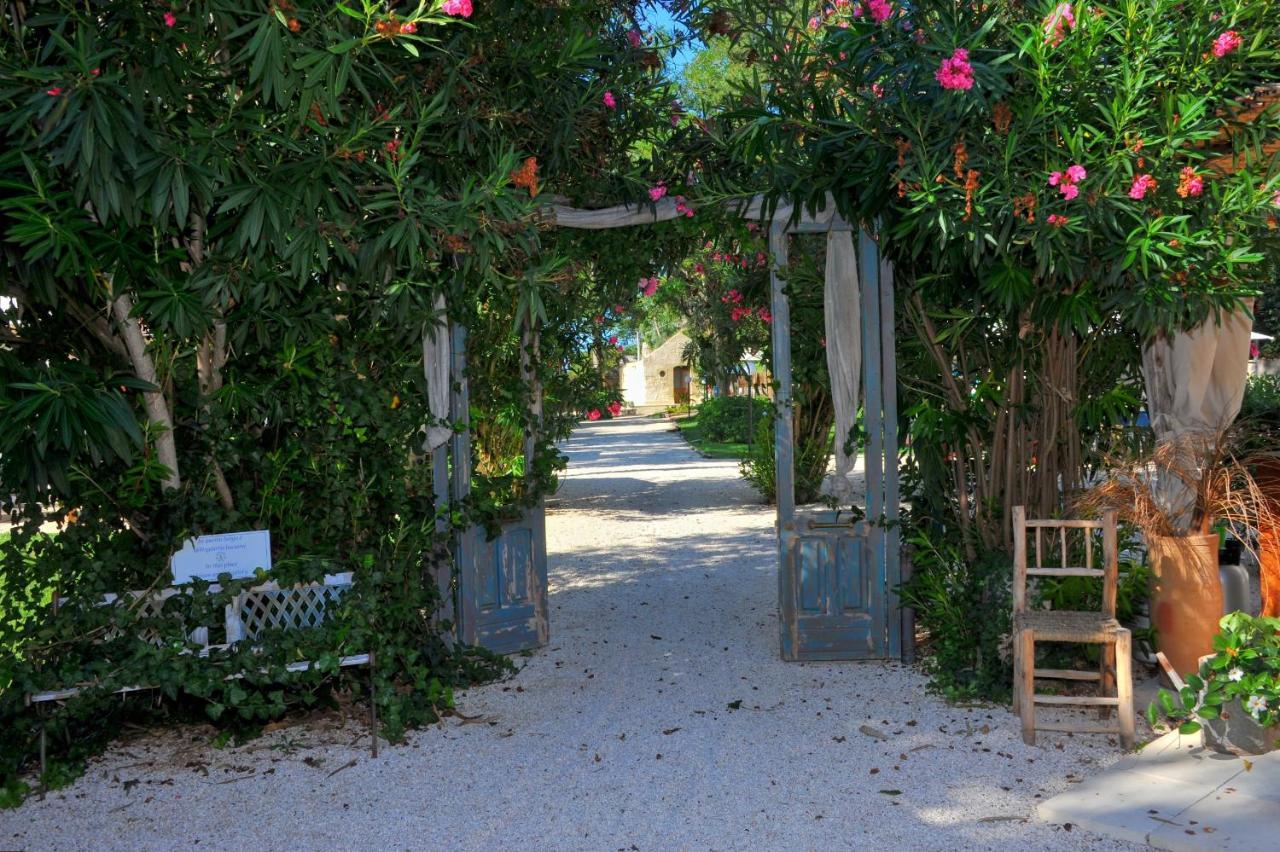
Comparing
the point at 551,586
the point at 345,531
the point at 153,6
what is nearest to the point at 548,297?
Answer: the point at 345,531

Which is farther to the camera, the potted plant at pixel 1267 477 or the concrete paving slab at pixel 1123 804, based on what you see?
the potted plant at pixel 1267 477

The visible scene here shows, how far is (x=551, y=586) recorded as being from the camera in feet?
28.9

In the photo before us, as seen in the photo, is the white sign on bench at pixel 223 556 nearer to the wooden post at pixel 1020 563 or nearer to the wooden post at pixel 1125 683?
the wooden post at pixel 1020 563

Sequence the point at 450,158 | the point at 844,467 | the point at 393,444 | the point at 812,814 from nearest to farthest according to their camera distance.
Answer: the point at 812,814 → the point at 450,158 → the point at 393,444 → the point at 844,467

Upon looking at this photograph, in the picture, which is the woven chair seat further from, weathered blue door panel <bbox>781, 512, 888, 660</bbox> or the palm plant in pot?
weathered blue door panel <bbox>781, 512, 888, 660</bbox>

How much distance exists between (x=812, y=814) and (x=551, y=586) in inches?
196

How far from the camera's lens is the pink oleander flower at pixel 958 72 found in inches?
174

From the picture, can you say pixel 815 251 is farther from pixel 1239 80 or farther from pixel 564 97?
pixel 1239 80

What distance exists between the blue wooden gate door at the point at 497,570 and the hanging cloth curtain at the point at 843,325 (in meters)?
1.80

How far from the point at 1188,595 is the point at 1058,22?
256 centimetres

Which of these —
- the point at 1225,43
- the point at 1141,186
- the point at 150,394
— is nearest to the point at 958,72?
the point at 1141,186

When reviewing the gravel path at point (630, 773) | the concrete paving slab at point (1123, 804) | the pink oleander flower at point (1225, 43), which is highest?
the pink oleander flower at point (1225, 43)

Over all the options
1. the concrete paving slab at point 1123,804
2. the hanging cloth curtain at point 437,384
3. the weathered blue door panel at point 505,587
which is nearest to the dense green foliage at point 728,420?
the weathered blue door panel at point 505,587

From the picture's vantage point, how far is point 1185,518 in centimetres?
505
